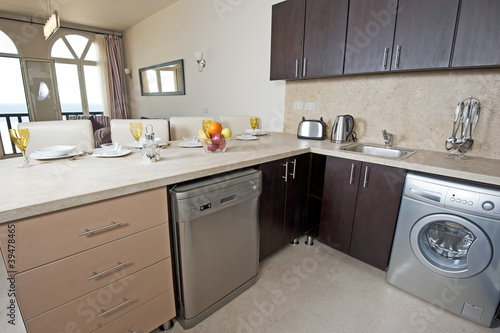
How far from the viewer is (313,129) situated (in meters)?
2.26

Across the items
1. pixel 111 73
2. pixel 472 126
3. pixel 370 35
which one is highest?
pixel 111 73

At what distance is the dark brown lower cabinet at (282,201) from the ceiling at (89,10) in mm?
3879

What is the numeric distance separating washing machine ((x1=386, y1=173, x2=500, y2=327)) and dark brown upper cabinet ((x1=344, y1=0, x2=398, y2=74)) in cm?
89

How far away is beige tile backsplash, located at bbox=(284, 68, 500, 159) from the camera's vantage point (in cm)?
160

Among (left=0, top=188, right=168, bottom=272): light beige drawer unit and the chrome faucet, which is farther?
the chrome faucet

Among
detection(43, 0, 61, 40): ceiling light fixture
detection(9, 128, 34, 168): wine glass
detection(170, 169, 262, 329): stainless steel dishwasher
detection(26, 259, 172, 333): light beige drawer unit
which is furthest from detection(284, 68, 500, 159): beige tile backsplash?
detection(43, 0, 61, 40): ceiling light fixture

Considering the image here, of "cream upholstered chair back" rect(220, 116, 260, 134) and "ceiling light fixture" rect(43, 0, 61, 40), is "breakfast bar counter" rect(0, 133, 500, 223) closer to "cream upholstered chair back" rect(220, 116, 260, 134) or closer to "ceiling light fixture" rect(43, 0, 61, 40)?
"cream upholstered chair back" rect(220, 116, 260, 134)

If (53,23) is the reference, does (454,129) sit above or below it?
below

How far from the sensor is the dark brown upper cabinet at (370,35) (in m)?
1.65

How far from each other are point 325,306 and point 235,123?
6.77 ft

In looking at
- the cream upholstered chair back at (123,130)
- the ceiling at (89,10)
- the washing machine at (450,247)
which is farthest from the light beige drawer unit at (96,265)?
the ceiling at (89,10)

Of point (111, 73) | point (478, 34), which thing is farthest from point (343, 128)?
point (111, 73)

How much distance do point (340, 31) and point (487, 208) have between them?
1.54 m

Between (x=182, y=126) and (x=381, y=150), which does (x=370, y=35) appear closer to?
(x=381, y=150)
